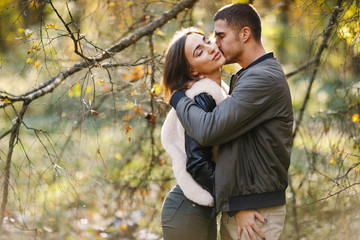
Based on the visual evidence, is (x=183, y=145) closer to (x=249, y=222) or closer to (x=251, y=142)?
(x=251, y=142)

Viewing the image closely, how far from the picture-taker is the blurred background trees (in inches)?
130

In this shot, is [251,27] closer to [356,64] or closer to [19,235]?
[356,64]

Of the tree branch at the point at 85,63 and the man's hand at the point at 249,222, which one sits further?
the tree branch at the point at 85,63

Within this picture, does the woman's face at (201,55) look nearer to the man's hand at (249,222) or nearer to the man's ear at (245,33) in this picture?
the man's ear at (245,33)

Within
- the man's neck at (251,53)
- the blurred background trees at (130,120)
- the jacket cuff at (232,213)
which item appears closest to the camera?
the jacket cuff at (232,213)

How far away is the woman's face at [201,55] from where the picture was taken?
2135 millimetres

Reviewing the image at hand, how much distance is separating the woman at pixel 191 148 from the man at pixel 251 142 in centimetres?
8

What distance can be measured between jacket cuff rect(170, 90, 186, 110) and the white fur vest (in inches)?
1.3

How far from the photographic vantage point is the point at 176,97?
2053 millimetres

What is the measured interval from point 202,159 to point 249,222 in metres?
0.33

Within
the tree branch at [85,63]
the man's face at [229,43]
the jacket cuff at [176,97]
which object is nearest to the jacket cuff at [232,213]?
the jacket cuff at [176,97]

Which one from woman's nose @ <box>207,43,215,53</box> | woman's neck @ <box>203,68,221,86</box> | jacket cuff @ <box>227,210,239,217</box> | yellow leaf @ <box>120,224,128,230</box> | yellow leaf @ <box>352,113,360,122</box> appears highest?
yellow leaf @ <box>352,113,360,122</box>

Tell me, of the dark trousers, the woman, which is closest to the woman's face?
the woman

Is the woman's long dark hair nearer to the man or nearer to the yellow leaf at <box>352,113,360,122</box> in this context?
the man
